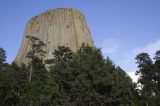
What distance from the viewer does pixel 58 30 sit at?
74125mm

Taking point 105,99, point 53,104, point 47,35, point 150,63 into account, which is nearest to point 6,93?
point 53,104

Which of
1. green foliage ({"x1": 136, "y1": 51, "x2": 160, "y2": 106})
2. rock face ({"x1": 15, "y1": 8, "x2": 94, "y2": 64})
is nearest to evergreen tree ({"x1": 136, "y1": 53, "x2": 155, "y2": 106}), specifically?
green foliage ({"x1": 136, "y1": 51, "x2": 160, "y2": 106})

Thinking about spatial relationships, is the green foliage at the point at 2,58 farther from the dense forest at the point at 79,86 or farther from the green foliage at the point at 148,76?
the green foliage at the point at 148,76

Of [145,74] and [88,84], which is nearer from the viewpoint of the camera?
[88,84]

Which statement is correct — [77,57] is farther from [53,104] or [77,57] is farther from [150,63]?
[150,63]

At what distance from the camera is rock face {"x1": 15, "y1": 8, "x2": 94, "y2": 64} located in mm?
72562

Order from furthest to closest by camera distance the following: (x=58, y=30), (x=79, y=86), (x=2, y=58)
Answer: (x=58, y=30) < (x=2, y=58) < (x=79, y=86)

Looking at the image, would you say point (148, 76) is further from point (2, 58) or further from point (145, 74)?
point (2, 58)

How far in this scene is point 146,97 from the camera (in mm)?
53531

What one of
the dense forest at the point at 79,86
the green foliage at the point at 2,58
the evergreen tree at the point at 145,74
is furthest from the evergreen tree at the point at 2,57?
the evergreen tree at the point at 145,74

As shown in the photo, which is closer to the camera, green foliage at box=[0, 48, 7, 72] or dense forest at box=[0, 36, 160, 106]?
dense forest at box=[0, 36, 160, 106]

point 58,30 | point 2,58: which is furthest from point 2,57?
point 58,30

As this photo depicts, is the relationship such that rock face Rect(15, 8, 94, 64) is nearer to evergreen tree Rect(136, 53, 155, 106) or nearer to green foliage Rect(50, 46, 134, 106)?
evergreen tree Rect(136, 53, 155, 106)

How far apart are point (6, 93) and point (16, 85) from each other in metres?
1.54
